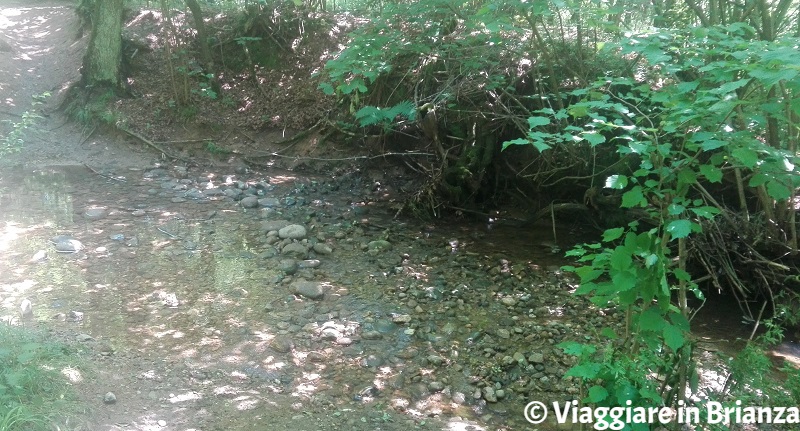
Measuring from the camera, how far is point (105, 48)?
29.6ft

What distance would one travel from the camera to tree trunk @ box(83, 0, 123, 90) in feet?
29.3

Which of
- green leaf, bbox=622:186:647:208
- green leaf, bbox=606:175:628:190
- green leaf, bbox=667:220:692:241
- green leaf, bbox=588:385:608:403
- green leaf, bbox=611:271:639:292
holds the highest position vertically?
green leaf, bbox=606:175:628:190

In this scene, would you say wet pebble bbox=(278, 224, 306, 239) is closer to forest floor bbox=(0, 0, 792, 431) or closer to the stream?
the stream

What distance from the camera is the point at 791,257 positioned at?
17.8ft

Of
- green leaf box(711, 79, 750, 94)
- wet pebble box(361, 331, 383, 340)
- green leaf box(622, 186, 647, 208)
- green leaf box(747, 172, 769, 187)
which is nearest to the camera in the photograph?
green leaf box(711, 79, 750, 94)

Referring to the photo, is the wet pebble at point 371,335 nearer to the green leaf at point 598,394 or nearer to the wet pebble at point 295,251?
the wet pebble at point 295,251

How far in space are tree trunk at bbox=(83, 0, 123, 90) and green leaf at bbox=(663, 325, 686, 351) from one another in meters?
8.95

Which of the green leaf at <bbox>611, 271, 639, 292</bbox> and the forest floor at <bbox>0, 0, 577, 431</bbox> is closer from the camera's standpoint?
the green leaf at <bbox>611, 271, 639, 292</bbox>

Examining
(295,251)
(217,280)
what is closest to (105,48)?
(295,251)

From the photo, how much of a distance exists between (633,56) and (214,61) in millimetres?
6971

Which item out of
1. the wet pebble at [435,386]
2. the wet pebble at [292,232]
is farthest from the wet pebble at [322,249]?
the wet pebble at [435,386]

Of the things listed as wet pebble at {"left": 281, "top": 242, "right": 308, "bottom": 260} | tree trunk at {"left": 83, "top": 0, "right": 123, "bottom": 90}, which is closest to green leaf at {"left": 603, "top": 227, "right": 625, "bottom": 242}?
wet pebble at {"left": 281, "top": 242, "right": 308, "bottom": 260}

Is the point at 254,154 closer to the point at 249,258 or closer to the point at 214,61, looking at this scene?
the point at 214,61

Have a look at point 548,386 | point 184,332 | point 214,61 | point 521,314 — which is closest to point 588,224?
point 521,314
